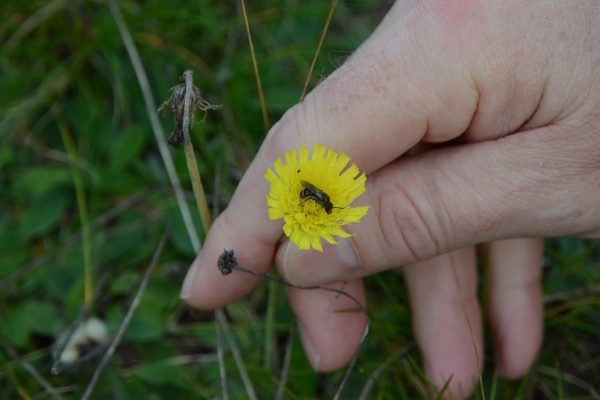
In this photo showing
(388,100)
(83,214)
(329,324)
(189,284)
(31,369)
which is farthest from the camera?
(83,214)

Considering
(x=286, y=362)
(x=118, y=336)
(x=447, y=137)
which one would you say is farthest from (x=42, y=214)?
(x=447, y=137)

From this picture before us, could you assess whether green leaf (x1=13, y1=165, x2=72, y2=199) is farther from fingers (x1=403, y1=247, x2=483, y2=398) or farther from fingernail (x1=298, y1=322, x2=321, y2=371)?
fingers (x1=403, y1=247, x2=483, y2=398)

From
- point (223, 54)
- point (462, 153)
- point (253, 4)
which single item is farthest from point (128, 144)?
point (462, 153)

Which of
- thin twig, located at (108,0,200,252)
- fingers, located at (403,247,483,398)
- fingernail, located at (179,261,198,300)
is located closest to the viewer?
fingernail, located at (179,261,198,300)

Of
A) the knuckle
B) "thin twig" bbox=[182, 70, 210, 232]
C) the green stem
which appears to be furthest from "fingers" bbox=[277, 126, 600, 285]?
the green stem

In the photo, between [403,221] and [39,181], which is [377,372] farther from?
[39,181]
